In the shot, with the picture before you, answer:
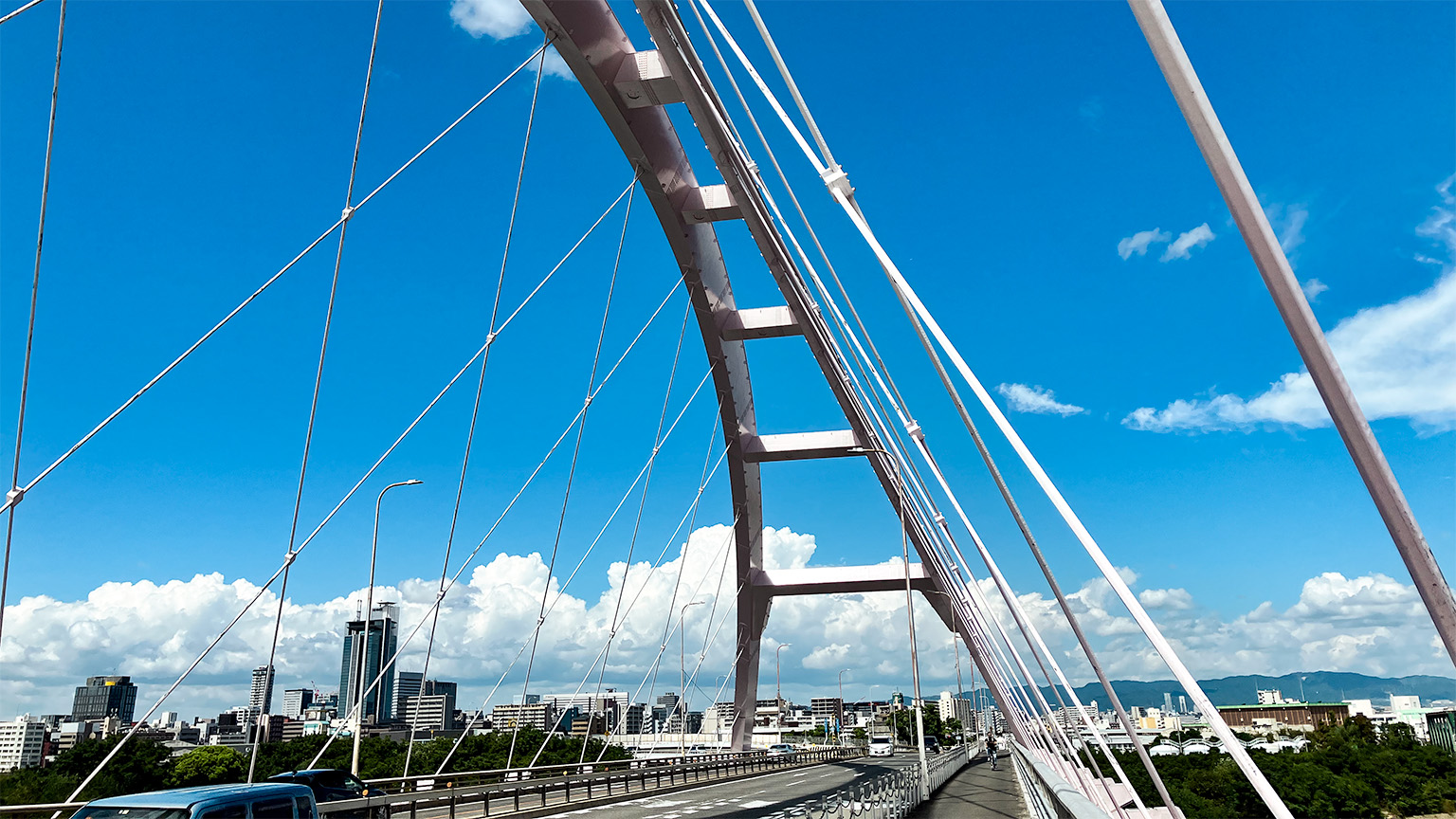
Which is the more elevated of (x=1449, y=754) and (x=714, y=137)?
(x=714, y=137)

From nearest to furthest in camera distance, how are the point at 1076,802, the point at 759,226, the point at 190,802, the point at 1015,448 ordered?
the point at 1015,448
the point at 190,802
the point at 1076,802
the point at 759,226

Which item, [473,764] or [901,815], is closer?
[901,815]

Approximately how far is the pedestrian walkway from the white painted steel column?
18.3 meters

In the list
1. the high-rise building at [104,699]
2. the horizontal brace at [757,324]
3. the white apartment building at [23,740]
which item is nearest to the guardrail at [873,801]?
the horizontal brace at [757,324]

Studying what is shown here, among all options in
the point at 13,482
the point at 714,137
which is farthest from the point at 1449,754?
the point at 13,482

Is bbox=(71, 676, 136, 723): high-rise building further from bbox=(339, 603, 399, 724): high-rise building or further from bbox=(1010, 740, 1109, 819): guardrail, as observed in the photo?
bbox=(1010, 740, 1109, 819): guardrail

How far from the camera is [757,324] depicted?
24.3 m

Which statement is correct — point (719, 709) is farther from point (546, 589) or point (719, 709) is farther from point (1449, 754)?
point (1449, 754)

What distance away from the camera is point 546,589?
23703 millimetres

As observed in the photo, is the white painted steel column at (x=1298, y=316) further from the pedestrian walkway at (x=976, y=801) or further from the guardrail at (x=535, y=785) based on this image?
the pedestrian walkway at (x=976, y=801)

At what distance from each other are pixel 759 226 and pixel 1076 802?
12.4 meters

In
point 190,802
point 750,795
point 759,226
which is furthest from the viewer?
point 750,795

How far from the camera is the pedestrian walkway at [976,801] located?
20203 millimetres

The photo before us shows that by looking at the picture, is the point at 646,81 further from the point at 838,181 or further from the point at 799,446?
the point at 799,446
